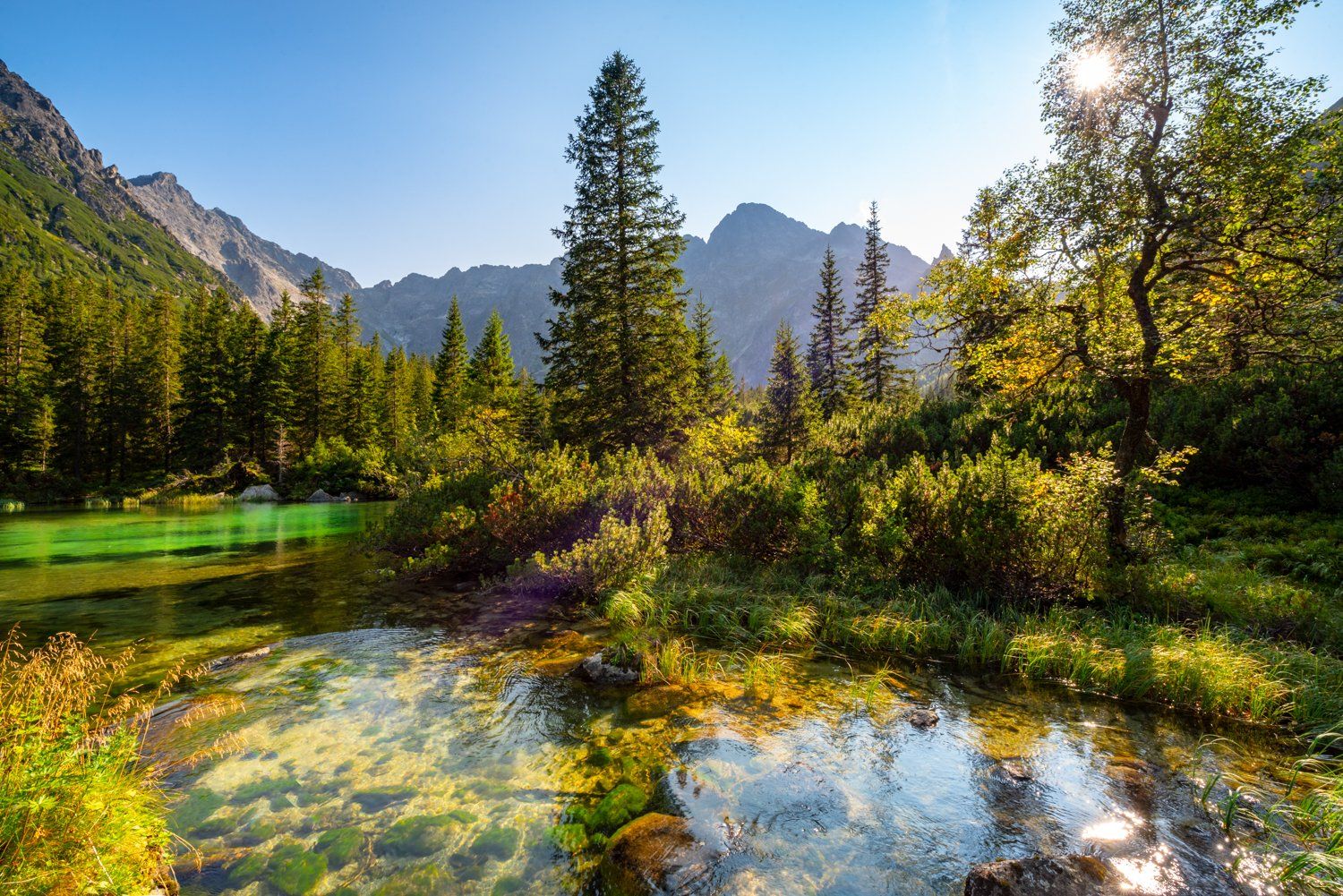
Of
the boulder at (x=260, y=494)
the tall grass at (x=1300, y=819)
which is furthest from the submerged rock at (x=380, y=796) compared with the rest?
the boulder at (x=260, y=494)

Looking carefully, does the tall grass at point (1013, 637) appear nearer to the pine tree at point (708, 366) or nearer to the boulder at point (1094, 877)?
the boulder at point (1094, 877)

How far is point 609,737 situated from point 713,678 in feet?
6.28

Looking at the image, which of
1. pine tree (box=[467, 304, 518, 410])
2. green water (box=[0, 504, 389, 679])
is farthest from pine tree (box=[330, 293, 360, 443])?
green water (box=[0, 504, 389, 679])

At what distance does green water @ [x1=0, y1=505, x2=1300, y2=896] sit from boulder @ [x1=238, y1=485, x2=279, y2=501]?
4187 cm

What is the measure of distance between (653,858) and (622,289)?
18.8 metres

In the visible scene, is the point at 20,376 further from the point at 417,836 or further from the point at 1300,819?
the point at 1300,819

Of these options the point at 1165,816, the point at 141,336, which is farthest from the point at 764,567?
the point at 141,336

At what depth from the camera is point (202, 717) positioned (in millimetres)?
5969

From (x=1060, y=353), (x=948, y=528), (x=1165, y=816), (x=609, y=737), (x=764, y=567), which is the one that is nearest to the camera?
(x=1165, y=816)

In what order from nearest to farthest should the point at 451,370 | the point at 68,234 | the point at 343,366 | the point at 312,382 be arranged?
the point at 312,382 → the point at 451,370 → the point at 343,366 → the point at 68,234

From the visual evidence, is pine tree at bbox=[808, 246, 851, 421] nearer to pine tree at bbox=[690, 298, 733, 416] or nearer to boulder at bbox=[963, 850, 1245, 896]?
pine tree at bbox=[690, 298, 733, 416]

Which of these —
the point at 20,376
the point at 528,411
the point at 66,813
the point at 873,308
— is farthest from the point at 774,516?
the point at 20,376

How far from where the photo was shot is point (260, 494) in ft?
141

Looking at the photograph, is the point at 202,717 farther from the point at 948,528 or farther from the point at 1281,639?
the point at 1281,639
